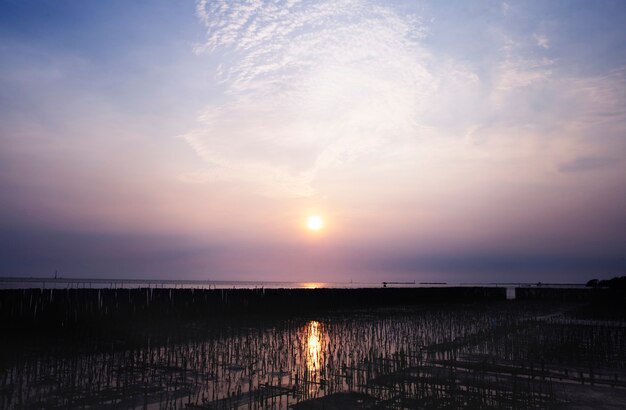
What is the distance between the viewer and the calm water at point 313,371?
365 inches

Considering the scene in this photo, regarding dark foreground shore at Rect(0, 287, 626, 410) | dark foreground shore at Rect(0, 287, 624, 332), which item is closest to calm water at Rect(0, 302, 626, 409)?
dark foreground shore at Rect(0, 287, 626, 410)

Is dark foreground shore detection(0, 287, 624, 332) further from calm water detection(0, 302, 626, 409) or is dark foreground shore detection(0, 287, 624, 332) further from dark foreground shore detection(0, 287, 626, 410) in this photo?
calm water detection(0, 302, 626, 409)

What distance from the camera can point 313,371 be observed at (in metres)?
12.0

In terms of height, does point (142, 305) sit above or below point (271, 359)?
above

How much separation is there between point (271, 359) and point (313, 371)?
84.6 inches

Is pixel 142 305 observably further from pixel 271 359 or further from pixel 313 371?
Result: pixel 313 371

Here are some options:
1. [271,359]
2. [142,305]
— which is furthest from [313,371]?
[142,305]

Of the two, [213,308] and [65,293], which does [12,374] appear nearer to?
[65,293]

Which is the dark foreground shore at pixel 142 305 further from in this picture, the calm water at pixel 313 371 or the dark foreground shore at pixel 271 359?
the calm water at pixel 313 371

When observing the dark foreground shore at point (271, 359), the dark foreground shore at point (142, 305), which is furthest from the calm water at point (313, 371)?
the dark foreground shore at point (142, 305)

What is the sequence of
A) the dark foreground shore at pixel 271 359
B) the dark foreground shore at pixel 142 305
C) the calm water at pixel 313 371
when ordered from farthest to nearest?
the dark foreground shore at pixel 142 305 < the dark foreground shore at pixel 271 359 < the calm water at pixel 313 371

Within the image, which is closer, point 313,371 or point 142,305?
point 313,371

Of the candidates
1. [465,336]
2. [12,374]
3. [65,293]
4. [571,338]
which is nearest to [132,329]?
[65,293]

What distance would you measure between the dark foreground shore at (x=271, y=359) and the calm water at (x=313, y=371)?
51 millimetres
